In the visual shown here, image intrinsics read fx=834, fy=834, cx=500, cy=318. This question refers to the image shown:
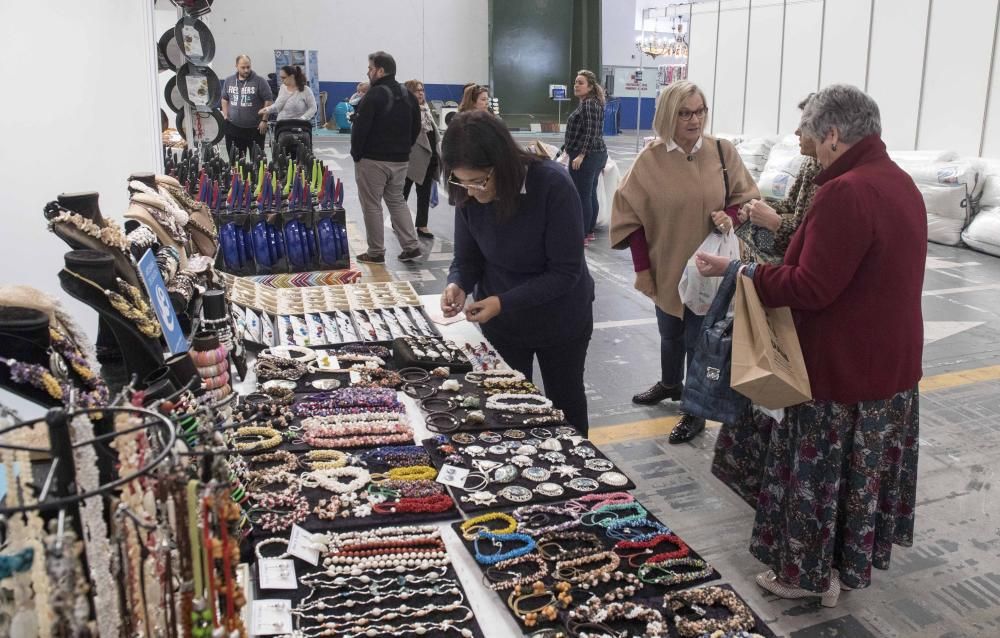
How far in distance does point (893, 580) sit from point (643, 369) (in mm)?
2122

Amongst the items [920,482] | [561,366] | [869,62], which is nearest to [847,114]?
[561,366]

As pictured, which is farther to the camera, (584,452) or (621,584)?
(584,452)

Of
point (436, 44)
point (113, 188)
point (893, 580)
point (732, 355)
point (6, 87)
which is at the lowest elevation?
point (893, 580)

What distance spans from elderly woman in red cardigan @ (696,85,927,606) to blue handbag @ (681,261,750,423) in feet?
0.32

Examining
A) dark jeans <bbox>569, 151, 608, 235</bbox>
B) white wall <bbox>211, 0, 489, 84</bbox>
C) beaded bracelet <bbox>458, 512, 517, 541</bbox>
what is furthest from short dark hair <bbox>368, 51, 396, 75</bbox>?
white wall <bbox>211, 0, 489, 84</bbox>

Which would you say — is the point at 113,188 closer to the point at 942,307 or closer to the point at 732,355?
the point at 732,355

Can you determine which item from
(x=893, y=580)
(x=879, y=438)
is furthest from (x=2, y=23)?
(x=893, y=580)

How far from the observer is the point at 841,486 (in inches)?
94.0

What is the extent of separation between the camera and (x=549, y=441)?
2176 mm

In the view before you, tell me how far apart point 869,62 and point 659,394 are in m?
8.13

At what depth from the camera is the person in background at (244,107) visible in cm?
1005

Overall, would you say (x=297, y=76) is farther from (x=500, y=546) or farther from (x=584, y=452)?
(x=500, y=546)

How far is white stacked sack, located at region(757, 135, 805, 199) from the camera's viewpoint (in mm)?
9891

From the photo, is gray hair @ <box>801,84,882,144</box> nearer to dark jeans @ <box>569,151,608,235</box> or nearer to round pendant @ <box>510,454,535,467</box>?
round pendant @ <box>510,454,535,467</box>
